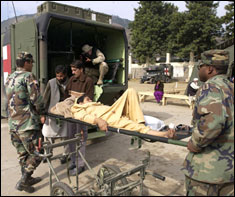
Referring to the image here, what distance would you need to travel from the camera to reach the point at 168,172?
3770 millimetres

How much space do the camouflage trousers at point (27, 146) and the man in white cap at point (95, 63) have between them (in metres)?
2.26

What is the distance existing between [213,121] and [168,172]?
2249 millimetres

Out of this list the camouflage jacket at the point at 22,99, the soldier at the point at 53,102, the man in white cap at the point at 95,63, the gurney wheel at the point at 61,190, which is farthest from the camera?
the man in white cap at the point at 95,63

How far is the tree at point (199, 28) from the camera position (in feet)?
86.1

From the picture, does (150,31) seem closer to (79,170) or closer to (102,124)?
(79,170)

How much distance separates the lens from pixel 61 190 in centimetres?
266

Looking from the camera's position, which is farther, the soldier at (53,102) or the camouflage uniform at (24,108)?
the soldier at (53,102)

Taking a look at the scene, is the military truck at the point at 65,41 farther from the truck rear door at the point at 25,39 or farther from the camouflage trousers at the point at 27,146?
the camouflage trousers at the point at 27,146

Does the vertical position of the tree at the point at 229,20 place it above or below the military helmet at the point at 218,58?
above

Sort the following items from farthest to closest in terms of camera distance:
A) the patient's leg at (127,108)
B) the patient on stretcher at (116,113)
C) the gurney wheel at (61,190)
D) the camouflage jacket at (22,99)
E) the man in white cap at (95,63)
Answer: the man in white cap at (95,63) → the camouflage jacket at (22,99) → the patient's leg at (127,108) → the patient on stretcher at (116,113) → the gurney wheel at (61,190)

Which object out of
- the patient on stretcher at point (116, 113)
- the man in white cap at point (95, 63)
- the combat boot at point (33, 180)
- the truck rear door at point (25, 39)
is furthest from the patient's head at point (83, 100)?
the man in white cap at point (95, 63)

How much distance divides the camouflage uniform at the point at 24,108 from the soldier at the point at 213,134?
2059mm

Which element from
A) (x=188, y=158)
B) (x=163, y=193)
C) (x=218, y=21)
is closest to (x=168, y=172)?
(x=163, y=193)

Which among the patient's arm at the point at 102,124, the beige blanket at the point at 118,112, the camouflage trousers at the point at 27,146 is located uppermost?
the beige blanket at the point at 118,112
